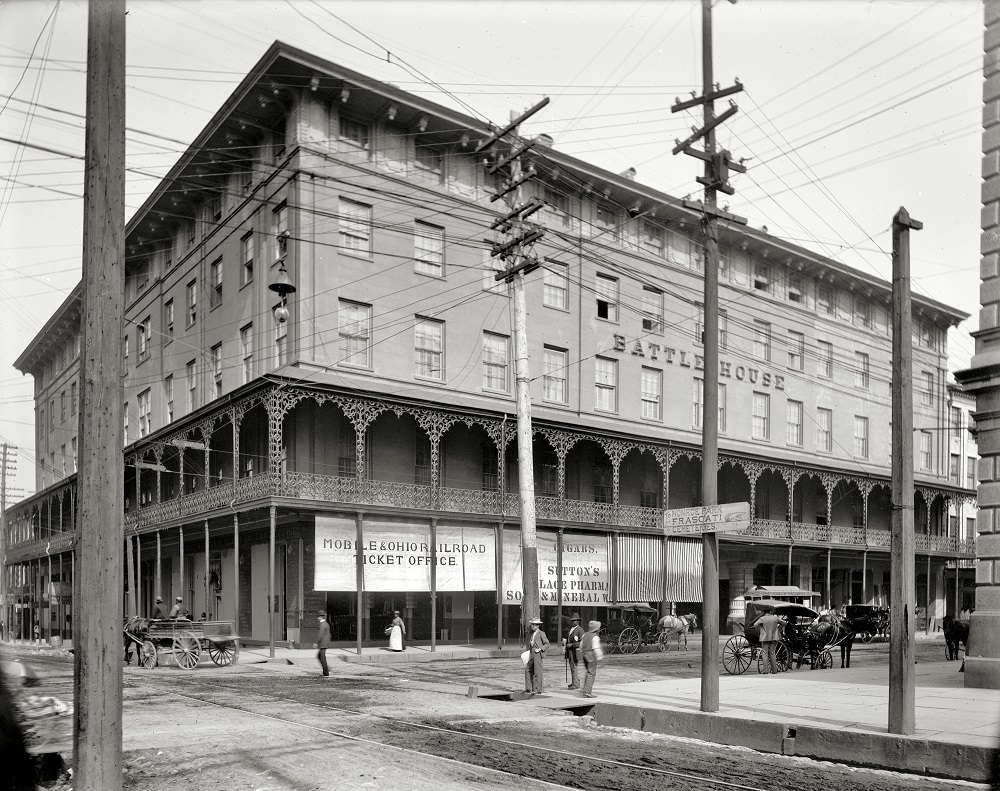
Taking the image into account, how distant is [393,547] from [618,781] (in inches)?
859

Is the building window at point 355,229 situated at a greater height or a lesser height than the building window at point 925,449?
greater

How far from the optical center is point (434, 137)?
1420 inches

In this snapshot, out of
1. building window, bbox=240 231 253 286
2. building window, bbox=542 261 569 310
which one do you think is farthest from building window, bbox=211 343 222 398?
building window, bbox=542 261 569 310

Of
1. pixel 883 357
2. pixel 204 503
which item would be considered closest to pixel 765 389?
pixel 883 357

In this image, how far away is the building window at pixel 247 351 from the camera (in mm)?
35344

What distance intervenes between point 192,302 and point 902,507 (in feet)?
114

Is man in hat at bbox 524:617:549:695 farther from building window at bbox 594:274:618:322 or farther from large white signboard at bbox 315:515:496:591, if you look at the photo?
building window at bbox 594:274:618:322

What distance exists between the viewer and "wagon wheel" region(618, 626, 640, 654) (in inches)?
1245

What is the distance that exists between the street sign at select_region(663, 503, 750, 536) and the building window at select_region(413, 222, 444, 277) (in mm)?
21747

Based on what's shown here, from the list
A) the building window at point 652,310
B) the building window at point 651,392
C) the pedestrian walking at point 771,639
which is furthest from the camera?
the building window at point 652,310

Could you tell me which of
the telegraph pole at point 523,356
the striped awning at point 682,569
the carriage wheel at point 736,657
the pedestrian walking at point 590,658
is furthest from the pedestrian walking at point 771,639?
the striped awning at point 682,569

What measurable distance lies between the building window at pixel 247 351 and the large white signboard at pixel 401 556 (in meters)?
7.97

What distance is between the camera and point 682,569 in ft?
125

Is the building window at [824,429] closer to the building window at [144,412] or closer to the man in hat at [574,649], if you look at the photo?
the building window at [144,412]
